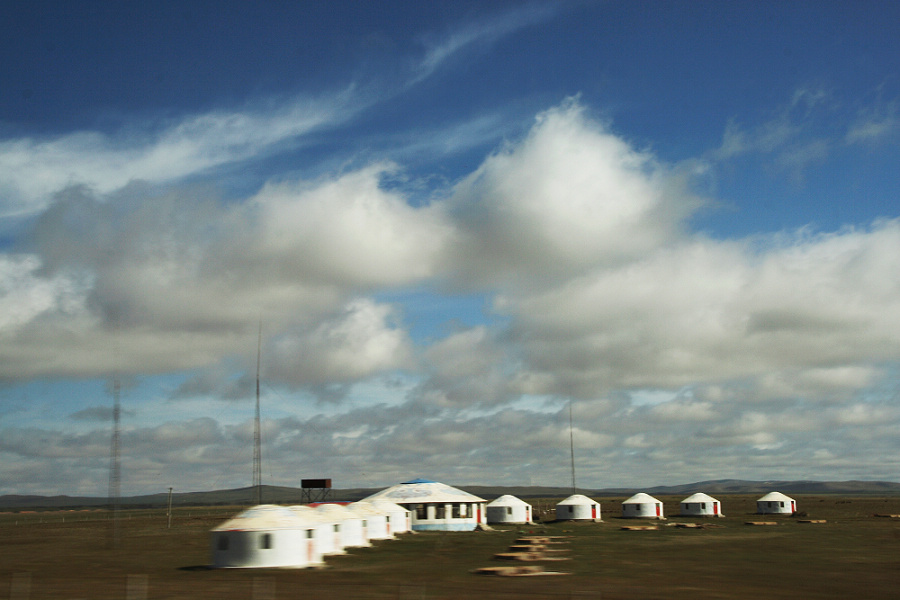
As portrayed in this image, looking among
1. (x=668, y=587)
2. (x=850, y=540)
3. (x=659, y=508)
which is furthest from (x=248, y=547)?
(x=659, y=508)

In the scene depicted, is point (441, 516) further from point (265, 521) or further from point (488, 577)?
point (488, 577)

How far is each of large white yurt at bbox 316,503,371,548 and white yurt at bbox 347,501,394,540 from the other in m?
3.92

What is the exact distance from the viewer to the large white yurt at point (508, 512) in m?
93.1

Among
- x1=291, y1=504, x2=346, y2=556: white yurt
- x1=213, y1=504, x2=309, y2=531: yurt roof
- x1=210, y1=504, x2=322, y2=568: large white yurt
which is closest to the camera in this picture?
x1=210, y1=504, x2=322, y2=568: large white yurt

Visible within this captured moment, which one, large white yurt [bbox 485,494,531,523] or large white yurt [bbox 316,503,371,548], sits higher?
large white yurt [bbox 316,503,371,548]

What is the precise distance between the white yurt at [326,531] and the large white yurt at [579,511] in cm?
5160

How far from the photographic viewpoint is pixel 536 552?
48.5 meters

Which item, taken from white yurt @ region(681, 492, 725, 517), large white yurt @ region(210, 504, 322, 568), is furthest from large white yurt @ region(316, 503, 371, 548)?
white yurt @ region(681, 492, 725, 517)

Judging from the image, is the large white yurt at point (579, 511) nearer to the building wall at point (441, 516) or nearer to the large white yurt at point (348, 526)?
the building wall at point (441, 516)

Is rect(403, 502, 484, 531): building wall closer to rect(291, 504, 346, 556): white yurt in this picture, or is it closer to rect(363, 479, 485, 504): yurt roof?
rect(363, 479, 485, 504): yurt roof

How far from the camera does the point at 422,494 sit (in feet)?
258

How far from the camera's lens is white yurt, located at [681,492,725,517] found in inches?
4240

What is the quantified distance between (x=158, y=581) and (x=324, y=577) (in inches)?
323

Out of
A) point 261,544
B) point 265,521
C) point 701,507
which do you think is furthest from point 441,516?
point 701,507
